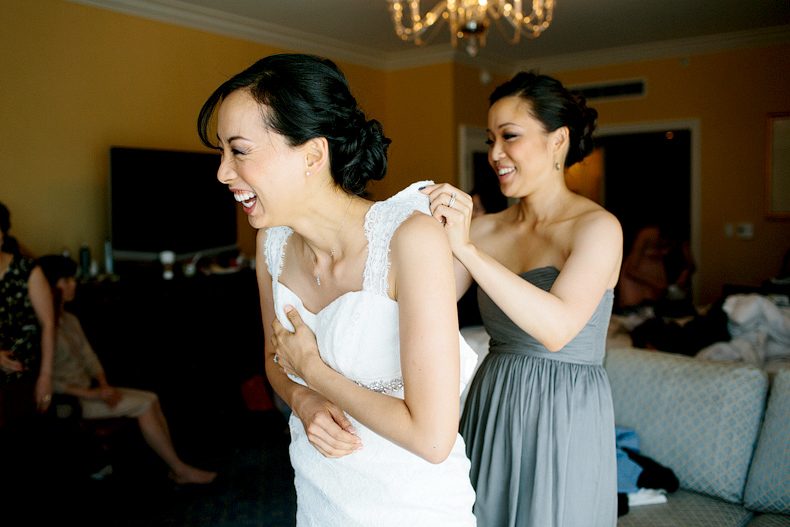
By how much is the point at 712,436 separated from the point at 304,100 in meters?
2.00

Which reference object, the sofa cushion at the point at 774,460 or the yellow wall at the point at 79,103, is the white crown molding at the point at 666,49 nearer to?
the yellow wall at the point at 79,103

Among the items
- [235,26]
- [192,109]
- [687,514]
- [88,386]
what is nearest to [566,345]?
[687,514]

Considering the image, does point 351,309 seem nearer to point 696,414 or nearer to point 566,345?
point 566,345

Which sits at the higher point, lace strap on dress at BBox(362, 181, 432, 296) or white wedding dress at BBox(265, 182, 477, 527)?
lace strap on dress at BBox(362, 181, 432, 296)

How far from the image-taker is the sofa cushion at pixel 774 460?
2039mm

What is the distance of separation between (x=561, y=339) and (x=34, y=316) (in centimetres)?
291

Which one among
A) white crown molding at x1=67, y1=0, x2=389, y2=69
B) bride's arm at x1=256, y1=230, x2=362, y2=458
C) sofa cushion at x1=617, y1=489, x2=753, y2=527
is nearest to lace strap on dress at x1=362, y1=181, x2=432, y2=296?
bride's arm at x1=256, y1=230, x2=362, y2=458

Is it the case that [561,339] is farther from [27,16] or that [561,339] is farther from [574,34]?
[574,34]

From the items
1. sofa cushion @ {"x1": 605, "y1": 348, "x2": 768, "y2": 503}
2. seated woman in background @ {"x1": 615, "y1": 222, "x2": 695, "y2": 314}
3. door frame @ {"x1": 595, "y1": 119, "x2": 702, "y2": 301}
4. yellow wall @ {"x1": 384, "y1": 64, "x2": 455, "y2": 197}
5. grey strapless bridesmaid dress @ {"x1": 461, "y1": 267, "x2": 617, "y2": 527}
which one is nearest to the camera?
grey strapless bridesmaid dress @ {"x1": 461, "y1": 267, "x2": 617, "y2": 527}

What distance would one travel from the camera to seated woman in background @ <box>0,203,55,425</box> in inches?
118

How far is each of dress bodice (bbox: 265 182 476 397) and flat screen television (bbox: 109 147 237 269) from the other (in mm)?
3320

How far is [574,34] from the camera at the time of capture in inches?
229

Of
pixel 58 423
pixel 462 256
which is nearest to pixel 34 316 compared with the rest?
pixel 58 423

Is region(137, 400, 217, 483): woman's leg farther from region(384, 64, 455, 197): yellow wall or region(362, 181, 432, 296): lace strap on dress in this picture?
region(384, 64, 455, 197): yellow wall
